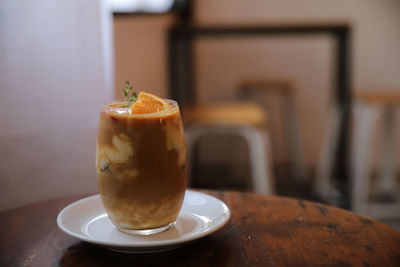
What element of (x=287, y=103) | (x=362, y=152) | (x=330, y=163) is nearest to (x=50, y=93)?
(x=362, y=152)

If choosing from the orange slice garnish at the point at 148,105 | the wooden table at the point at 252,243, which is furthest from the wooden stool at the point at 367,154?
the orange slice garnish at the point at 148,105

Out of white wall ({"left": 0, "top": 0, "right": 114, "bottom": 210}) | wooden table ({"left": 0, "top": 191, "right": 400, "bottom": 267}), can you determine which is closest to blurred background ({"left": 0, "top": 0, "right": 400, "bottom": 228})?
white wall ({"left": 0, "top": 0, "right": 114, "bottom": 210})

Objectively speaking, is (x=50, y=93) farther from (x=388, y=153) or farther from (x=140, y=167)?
(x=388, y=153)

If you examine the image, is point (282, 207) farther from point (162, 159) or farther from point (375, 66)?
point (375, 66)

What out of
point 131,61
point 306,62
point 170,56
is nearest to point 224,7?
point 306,62

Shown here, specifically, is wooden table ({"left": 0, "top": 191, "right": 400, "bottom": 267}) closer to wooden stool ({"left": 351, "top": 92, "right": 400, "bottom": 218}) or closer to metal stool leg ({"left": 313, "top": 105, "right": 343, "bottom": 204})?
wooden stool ({"left": 351, "top": 92, "right": 400, "bottom": 218})

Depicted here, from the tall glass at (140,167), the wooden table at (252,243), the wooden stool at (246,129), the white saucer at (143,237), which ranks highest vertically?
the tall glass at (140,167)

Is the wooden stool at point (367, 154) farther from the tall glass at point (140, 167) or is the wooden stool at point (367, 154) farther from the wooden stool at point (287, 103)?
the tall glass at point (140, 167)
